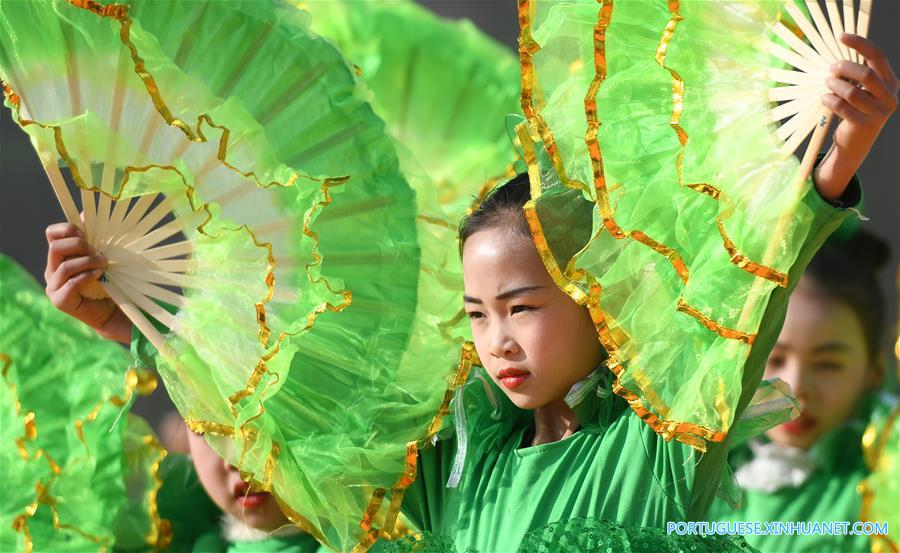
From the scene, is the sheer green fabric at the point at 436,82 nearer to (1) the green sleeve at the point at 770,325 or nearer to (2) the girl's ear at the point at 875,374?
(2) the girl's ear at the point at 875,374

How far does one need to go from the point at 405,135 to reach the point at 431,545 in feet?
4.60

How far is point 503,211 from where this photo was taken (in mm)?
1493

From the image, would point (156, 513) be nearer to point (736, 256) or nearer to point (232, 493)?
point (232, 493)

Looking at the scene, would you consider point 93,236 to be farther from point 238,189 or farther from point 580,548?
point 580,548

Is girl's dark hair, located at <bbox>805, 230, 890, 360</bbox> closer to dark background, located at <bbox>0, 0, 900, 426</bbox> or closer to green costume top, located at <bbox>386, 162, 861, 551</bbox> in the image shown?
green costume top, located at <bbox>386, 162, 861, 551</bbox>

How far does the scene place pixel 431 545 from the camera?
1477mm

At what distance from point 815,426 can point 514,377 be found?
100 cm

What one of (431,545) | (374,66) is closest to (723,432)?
(431,545)

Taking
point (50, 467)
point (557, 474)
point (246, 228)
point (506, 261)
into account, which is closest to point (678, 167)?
point (506, 261)

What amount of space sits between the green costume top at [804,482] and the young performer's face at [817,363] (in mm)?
28

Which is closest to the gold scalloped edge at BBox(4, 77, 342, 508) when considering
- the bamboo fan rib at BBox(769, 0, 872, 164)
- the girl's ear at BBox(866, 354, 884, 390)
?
the bamboo fan rib at BBox(769, 0, 872, 164)

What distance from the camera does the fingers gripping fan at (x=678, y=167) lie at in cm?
124

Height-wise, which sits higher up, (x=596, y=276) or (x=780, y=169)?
(x=780, y=169)

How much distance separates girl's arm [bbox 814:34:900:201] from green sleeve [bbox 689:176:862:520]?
0.19ft
